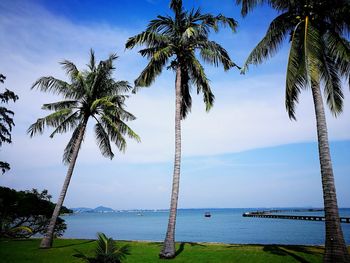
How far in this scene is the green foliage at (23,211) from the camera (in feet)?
91.8

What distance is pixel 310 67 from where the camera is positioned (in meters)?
11.5

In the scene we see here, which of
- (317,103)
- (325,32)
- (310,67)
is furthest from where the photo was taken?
(325,32)

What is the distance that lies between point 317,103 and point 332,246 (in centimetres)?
590

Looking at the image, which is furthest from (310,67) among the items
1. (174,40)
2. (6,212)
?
(6,212)

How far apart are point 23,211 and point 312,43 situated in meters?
31.3

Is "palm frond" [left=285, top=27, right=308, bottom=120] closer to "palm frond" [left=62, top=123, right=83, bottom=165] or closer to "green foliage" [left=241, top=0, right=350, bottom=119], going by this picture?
"green foliage" [left=241, top=0, right=350, bottom=119]

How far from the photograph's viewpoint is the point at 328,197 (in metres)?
11.1

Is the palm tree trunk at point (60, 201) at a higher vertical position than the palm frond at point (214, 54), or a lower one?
lower

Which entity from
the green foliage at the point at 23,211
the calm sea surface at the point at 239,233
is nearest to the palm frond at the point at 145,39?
the green foliage at the point at 23,211

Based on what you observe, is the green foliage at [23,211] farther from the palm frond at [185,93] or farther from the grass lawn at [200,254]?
the palm frond at [185,93]

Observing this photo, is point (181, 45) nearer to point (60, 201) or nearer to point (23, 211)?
point (60, 201)

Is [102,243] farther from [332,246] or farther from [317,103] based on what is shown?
[317,103]

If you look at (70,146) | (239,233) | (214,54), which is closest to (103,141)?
(70,146)

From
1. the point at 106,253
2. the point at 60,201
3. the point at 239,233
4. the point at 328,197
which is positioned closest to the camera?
the point at 106,253
